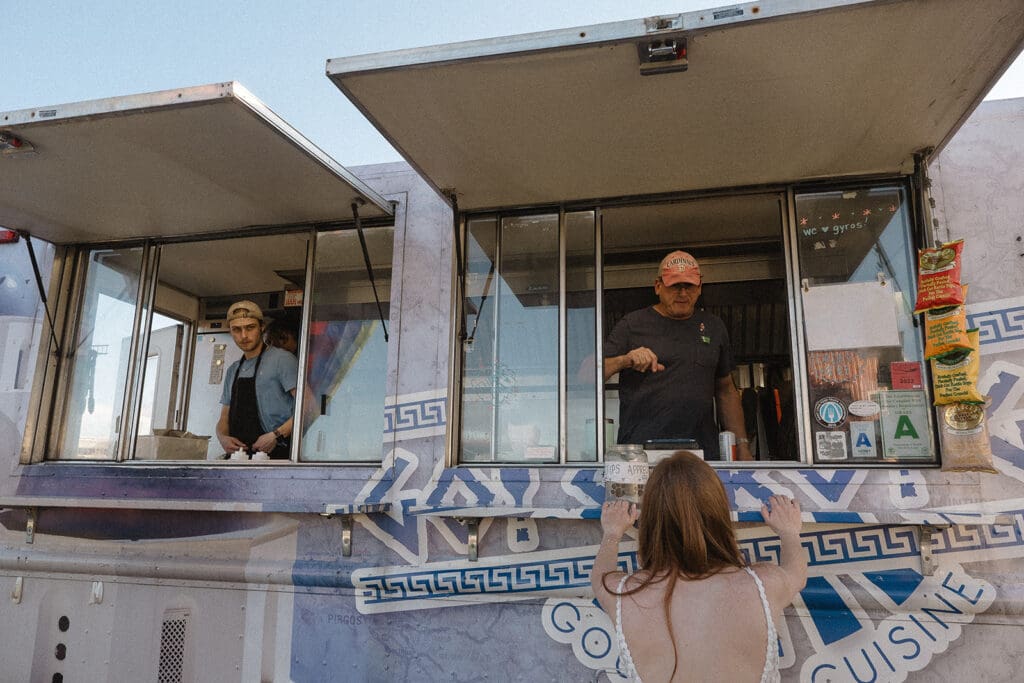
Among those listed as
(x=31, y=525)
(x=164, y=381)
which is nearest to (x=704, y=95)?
(x=31, y=525)

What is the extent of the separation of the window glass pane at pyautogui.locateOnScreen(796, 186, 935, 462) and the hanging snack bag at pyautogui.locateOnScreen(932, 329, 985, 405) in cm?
26

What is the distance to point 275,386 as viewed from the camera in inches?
195

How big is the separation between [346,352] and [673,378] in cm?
217

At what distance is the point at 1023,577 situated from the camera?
315 cm

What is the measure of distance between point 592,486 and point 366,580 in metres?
1.36

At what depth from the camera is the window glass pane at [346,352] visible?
14.6 ft

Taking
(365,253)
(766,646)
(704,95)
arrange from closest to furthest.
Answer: (766,646)
(704,95)
(365,253)

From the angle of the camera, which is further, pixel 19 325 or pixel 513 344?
pixel 19 325

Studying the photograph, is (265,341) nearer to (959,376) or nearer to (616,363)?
(616,363)

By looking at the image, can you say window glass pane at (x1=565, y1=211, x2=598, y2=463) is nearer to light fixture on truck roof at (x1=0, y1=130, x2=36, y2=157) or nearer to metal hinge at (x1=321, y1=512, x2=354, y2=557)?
metal hinge at (x1=321, y1=512, x2=354, y2=557)

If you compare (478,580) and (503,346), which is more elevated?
(503,346)

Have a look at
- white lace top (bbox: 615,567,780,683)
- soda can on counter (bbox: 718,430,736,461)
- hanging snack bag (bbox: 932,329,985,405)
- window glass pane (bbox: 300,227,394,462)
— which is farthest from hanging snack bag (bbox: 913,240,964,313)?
window glass pane (bbox: 300,227,394,462)

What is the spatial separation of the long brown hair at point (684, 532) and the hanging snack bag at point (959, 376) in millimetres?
1631

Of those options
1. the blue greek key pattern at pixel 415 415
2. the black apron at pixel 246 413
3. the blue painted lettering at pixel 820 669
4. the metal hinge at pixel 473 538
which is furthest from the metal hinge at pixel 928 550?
the black apron at pixel 246 413
